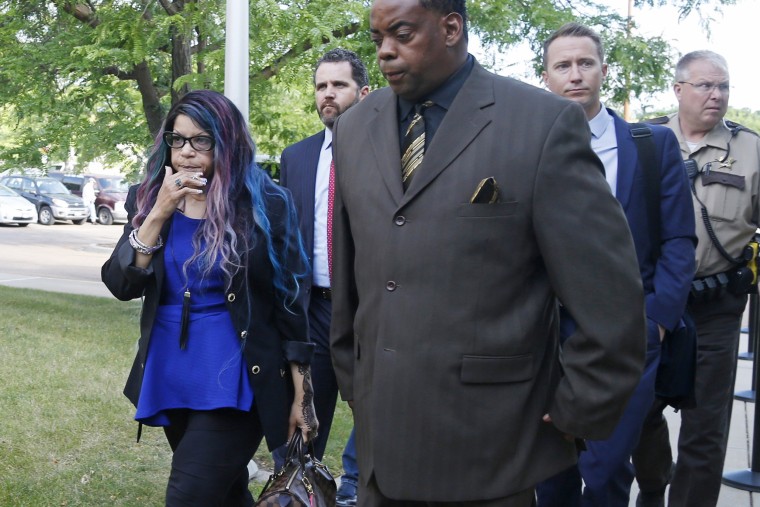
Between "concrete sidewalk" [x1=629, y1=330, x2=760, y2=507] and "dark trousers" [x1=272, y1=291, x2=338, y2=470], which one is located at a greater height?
"dark trousers" [x1=272, y1=291, x2=338, y2=470]

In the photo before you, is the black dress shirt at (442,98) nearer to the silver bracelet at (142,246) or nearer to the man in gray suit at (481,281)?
the man in gray suit at (481,281)

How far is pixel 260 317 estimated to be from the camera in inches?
143

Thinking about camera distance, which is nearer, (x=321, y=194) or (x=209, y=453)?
(x=209, y=453)

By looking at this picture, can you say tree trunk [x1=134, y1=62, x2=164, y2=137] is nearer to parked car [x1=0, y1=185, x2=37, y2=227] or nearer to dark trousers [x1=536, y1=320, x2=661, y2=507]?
dark trousers [x1=536, y1=320, x2=661, y2=507]

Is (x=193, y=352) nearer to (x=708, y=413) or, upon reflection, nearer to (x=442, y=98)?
(x=442, y=98)

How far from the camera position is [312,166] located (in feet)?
15.8

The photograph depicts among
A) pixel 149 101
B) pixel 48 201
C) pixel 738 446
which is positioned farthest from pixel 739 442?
pixel 48 201

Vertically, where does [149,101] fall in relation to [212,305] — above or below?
above

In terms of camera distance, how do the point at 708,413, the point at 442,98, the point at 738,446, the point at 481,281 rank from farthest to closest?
1. the point at 738,446
2. the point at 708,413
3. the point at 442,98
4. the point at 481,281

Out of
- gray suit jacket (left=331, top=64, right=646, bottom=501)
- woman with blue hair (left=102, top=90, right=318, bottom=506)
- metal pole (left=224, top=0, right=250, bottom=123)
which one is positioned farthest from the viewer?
metal pole (left=224, top=0, right=250, bottom=123)

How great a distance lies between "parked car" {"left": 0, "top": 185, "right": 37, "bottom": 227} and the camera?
109 ft

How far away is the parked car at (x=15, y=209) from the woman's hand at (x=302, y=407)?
31586 mm

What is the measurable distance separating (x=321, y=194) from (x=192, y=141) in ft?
3.89

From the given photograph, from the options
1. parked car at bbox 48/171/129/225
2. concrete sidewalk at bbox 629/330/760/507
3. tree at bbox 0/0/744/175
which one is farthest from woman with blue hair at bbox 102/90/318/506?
parked car at bbox 48/171/129/225
